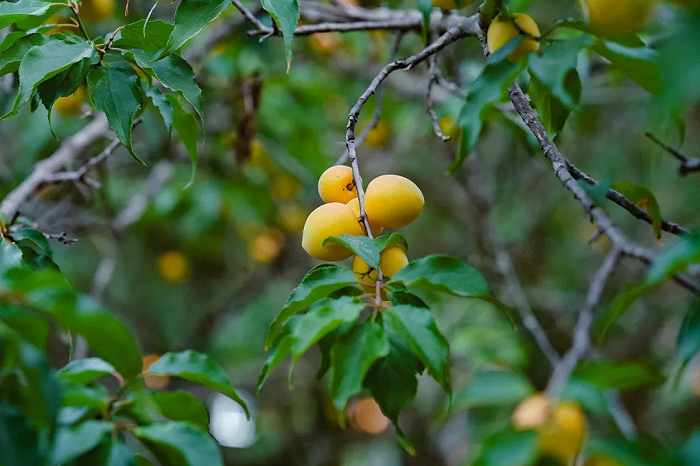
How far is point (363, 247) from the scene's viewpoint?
2.02 ft

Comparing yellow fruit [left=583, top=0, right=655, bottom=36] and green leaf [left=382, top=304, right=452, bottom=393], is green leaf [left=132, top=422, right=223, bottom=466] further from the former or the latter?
yellow fruit [left=583, top=0, right=655, bottom=36]

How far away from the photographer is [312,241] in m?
0.71

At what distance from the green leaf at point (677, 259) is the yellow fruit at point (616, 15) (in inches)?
10.1

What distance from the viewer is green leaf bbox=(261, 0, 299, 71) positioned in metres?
0.67

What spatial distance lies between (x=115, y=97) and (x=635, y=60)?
58 centimetres

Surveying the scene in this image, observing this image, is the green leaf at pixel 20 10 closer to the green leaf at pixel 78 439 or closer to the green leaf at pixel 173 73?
the green leaf at pixel 173 73

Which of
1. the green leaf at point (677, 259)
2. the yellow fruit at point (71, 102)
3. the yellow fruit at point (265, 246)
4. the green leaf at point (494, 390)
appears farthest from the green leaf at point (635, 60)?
the yellow fruit at point (265, 246)

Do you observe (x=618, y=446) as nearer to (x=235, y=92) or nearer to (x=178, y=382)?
(x=235, y=92)

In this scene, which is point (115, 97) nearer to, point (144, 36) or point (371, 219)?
point (144, 36)

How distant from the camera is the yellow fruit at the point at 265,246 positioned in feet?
7.55

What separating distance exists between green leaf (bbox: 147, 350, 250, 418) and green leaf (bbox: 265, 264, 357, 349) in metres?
0.07

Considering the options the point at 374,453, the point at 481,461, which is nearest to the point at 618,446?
the point at 481,461

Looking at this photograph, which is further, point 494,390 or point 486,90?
point 494,390

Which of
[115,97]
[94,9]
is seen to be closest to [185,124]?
[115,97]
